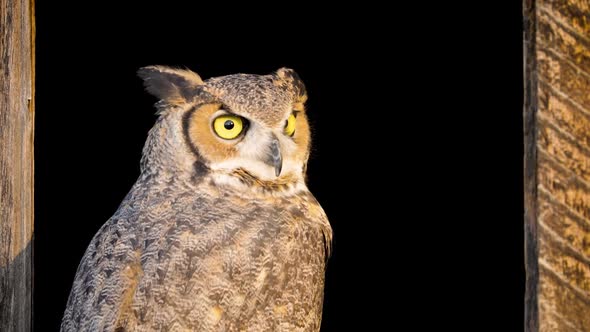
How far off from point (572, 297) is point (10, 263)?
1438 mm

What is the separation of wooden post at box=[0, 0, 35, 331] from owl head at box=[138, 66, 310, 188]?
1.08ft

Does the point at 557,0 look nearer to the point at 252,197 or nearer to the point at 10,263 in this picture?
the point at 252,197

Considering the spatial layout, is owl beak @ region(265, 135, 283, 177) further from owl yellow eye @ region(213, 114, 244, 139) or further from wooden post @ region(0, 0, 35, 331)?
wooden post @ region(0, 0, 35, 331)

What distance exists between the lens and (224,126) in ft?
6.63

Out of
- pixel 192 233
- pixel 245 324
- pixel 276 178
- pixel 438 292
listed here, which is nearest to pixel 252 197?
pixel 276 178

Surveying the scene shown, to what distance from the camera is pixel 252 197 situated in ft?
6.77

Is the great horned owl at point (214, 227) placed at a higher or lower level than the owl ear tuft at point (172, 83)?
lower

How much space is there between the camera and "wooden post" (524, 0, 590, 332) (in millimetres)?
1388

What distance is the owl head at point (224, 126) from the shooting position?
201 centimetres

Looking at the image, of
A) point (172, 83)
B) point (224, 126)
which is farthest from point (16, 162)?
point (224, 126)

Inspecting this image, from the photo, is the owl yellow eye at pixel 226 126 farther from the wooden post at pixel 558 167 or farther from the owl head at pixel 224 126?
the wooden post at pixel 558 167

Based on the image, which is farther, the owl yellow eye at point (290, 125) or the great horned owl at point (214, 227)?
the owl yellow eye at point (290, 125)

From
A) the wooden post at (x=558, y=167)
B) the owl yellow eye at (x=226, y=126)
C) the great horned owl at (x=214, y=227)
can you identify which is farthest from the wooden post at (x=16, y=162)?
the wooden post at (x=558, y=167)

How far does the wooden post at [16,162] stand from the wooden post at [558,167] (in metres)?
1.34
